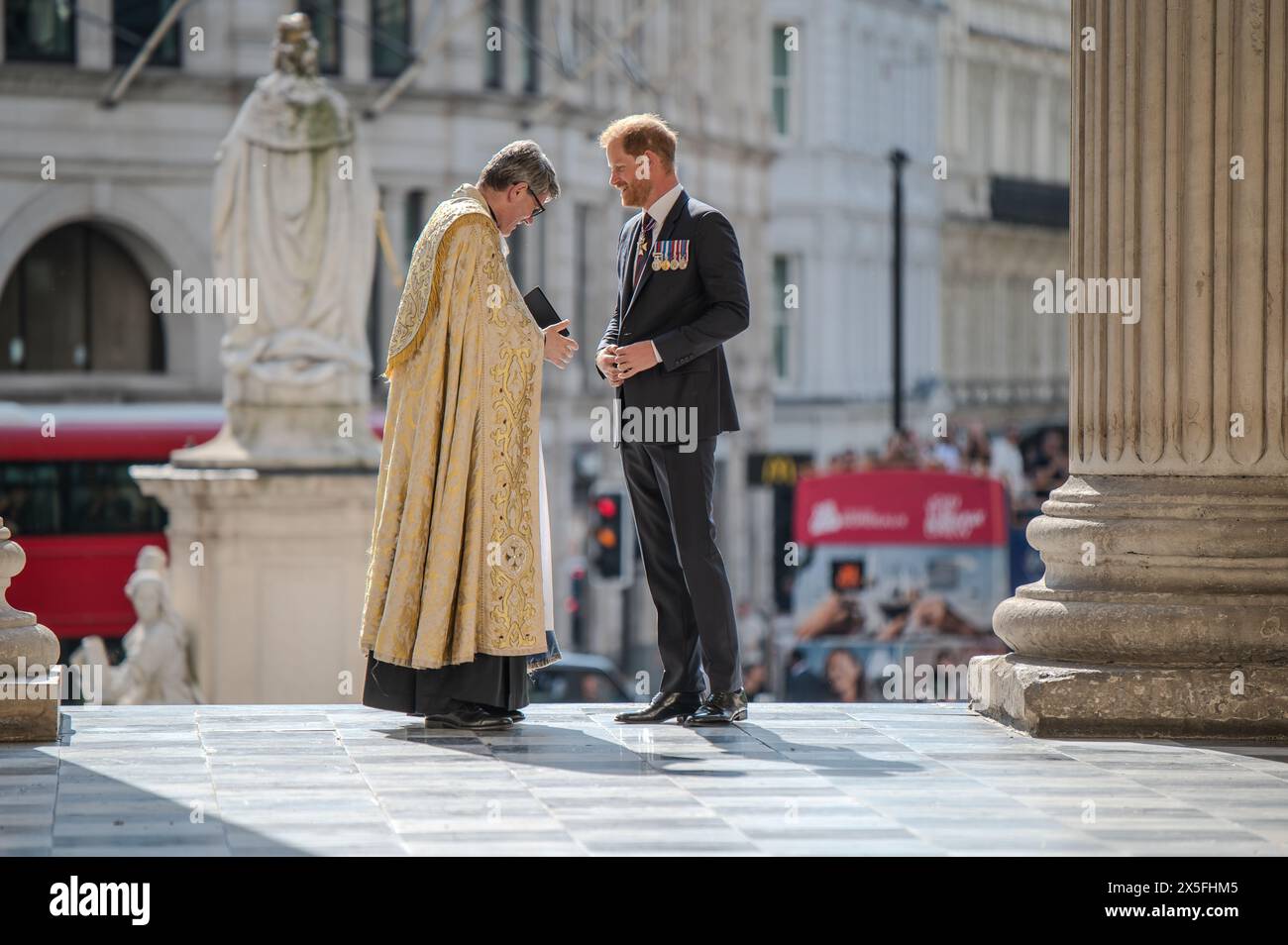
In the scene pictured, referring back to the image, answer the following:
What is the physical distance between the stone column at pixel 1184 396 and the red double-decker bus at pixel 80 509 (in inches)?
676

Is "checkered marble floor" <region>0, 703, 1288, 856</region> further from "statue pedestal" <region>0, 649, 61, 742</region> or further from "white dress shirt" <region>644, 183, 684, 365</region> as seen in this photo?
"white dress shirt" <region>644, 183, 684, 365</region>

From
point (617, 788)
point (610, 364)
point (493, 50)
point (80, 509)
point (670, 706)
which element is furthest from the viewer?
point (493, 50)

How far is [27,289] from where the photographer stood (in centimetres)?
3142

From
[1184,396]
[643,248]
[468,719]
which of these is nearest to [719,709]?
[468,719]

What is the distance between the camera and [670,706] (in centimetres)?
877

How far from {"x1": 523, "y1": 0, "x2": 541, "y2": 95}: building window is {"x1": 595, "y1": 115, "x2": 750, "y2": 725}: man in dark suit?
27.4 m

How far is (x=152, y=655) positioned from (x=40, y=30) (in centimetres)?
1814

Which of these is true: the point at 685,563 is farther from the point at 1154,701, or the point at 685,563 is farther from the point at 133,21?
the point at 133,21

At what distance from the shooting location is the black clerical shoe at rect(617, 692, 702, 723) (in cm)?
877

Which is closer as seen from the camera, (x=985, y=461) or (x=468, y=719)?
(x=468, y=719)

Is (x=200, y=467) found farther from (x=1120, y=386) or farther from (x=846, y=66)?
(x=846, y=66)
